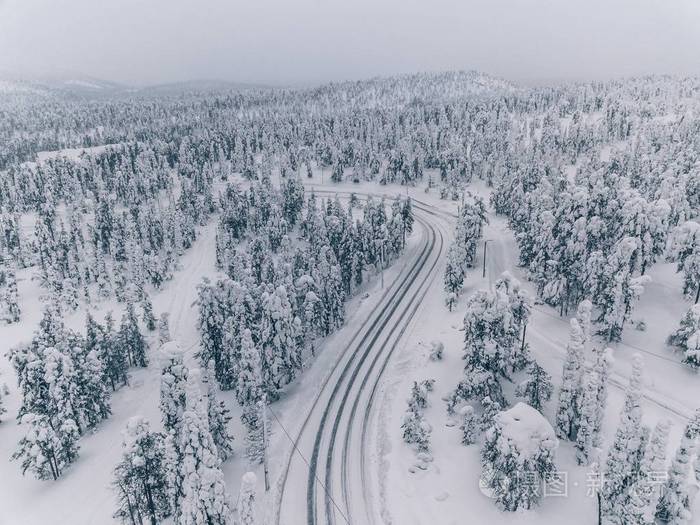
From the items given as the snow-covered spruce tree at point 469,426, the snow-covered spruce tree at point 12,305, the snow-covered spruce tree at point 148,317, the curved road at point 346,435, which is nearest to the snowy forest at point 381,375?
the snow-covered spruce tree at point 469,426

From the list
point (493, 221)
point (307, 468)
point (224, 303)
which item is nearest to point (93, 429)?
point (224, 303)

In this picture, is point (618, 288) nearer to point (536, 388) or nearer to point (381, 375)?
point (536, 388)

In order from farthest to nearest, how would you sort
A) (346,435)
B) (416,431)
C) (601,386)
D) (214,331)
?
(214,331), (346,435), (416,431), (601,386)

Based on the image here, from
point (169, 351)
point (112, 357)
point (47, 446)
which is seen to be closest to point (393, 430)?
point (169, 351)

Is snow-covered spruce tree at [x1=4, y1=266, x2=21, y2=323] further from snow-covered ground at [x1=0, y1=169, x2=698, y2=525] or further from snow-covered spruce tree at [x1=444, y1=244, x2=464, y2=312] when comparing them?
snow-covered spruce tree at [x1=444, y1=244, x2=464, y2=312]

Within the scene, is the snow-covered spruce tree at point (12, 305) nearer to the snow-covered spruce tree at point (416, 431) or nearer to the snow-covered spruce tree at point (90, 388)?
the snow-covered spruce tree at point (90, 388)
